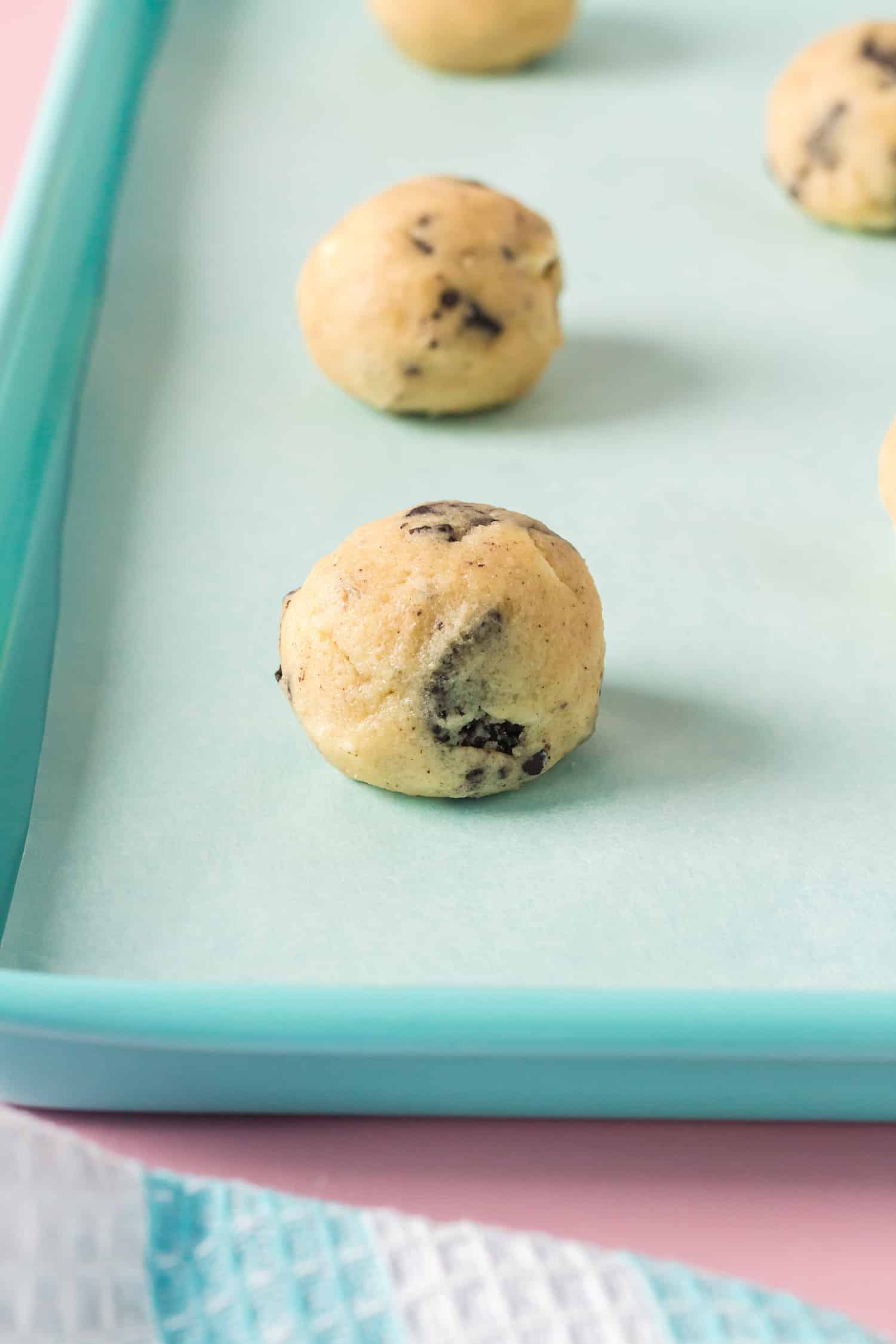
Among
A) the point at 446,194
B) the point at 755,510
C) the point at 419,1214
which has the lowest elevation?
the point at 419,1214

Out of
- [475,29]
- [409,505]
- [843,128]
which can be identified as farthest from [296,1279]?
[475,29]

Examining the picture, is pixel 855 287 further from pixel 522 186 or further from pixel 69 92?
pixel 69 92

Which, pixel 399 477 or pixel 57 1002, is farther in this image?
pixel 399 477

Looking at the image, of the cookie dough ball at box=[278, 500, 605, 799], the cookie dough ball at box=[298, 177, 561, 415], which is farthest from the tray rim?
the cookie dough ball at box=[298, 177, 561, 415]

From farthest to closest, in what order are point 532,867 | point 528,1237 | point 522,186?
point 522,186 < point 532,867 < point 528,1237

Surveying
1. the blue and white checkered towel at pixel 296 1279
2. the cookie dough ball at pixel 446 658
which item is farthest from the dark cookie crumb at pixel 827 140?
the blue and white checkered towel at pixel 296 1279

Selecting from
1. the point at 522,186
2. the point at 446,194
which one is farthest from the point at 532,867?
the point at 522,186

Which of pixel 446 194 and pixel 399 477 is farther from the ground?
pixel 446 194
